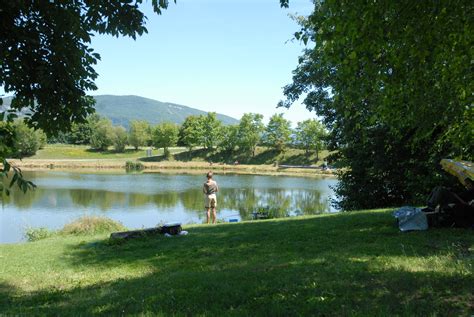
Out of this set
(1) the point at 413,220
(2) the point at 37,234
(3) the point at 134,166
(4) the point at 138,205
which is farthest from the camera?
(3) the point at 134,166

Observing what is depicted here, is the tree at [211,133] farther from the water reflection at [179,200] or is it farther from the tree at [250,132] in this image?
the water reflection at [179,200]

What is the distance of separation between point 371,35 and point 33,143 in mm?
81782

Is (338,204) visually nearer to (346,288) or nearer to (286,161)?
(346,288)

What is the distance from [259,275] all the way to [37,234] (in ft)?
39.7

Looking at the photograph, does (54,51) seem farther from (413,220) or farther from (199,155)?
(199,155)

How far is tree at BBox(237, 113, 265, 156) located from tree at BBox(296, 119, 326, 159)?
22.9 feet

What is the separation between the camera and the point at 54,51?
4746mm

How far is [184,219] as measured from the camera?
807 inches

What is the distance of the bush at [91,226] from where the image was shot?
15.3m

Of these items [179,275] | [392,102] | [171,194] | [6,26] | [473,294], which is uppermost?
[6,26]

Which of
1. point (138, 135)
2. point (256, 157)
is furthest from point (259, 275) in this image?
point (138, 135)

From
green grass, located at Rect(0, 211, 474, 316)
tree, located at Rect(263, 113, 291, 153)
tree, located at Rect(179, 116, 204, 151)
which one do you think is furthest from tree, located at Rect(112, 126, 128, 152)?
green grass, located at Rect(0, 211, 474, 316)

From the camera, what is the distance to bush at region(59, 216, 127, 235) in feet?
50.1

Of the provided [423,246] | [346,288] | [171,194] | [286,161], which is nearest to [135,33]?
[346,288]
